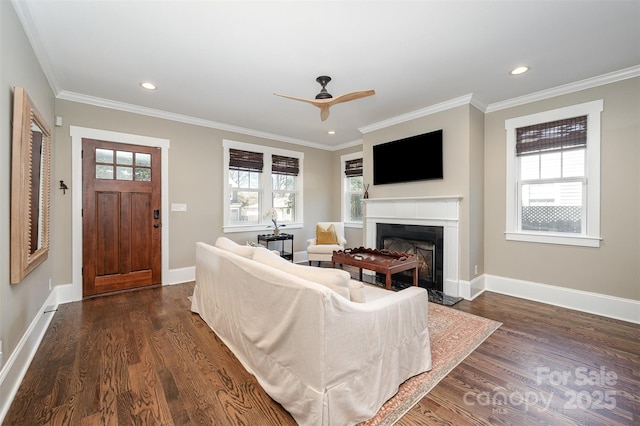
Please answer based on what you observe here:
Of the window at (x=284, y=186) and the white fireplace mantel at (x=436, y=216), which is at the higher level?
the window at (x=284, y=186)

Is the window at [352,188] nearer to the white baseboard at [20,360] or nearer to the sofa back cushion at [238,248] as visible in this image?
the sofa back cushion at [238,248]

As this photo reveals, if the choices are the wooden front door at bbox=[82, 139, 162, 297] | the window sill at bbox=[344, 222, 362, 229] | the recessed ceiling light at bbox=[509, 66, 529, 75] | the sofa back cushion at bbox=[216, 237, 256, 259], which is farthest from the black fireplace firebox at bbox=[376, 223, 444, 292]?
the wooden front door at bbox=[82, 139, 162, 297]

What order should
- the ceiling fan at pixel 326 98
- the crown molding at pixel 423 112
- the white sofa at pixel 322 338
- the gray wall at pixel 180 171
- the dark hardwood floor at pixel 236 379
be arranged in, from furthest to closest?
the crown molding at pixel 423 112, the gray wall at pixel 180 171, the ceiling fan at pixel 326 98, the dark hardwood floor at pixel 236 379, the white sofa at pixel 322 338

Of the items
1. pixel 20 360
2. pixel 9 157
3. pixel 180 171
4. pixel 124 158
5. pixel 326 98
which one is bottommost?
pixel 20 360

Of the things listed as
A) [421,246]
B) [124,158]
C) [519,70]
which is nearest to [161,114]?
[124,158]

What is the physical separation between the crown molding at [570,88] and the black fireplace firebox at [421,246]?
1.84 meters

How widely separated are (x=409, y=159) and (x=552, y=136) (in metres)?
1.69

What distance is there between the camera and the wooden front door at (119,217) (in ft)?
11.8

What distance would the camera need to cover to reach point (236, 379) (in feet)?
6.34

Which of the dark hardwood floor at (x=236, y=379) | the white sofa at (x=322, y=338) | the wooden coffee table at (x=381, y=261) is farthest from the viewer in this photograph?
the wooden coffee table at (x=381, y=261)

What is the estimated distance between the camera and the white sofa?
140 cm

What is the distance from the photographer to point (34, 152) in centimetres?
236

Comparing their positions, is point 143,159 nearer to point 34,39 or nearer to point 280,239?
point 34,39

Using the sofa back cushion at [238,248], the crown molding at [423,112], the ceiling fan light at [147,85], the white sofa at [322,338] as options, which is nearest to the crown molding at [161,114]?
the ceiling fan light at [147,85]
